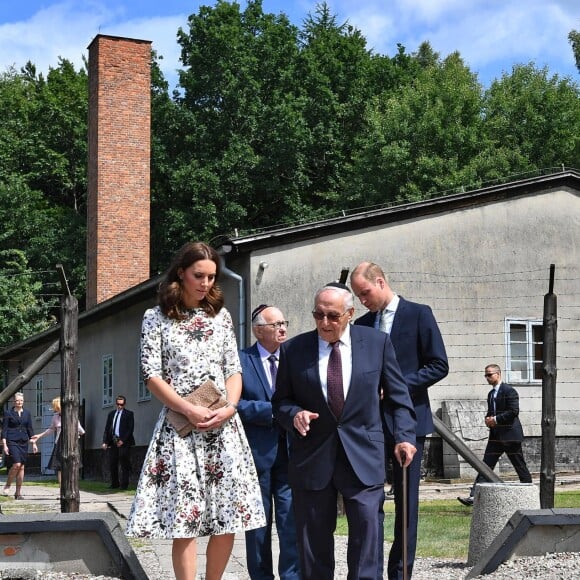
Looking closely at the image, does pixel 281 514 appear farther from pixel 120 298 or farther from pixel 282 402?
pixel 120 298

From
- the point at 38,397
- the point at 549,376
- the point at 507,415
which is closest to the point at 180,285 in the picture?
the point at 549,376

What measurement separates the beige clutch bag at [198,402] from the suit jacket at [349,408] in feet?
1.10

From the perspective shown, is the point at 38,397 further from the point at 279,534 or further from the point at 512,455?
the point at 279,534

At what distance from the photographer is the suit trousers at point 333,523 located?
5957 mm

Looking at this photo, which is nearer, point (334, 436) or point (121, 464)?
point (334, 436)

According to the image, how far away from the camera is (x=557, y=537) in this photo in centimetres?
781

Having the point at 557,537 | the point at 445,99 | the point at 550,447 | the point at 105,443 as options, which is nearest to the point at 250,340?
the point at 105,443

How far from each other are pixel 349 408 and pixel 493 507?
3.30 meters

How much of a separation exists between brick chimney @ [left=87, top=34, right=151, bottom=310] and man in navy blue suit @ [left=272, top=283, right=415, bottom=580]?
26.8 meters

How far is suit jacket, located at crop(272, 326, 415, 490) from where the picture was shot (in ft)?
19.8

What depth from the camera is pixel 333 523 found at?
6.12 m

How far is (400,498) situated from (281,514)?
866 millimetres

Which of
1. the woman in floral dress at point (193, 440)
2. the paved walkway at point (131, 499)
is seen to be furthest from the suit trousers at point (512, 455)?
the woman in floral dress at point (193, 440)

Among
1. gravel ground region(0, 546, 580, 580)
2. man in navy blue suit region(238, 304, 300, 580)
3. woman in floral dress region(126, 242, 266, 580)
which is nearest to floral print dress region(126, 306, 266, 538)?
woman in floral dress region(126, 242, 266, 580)
